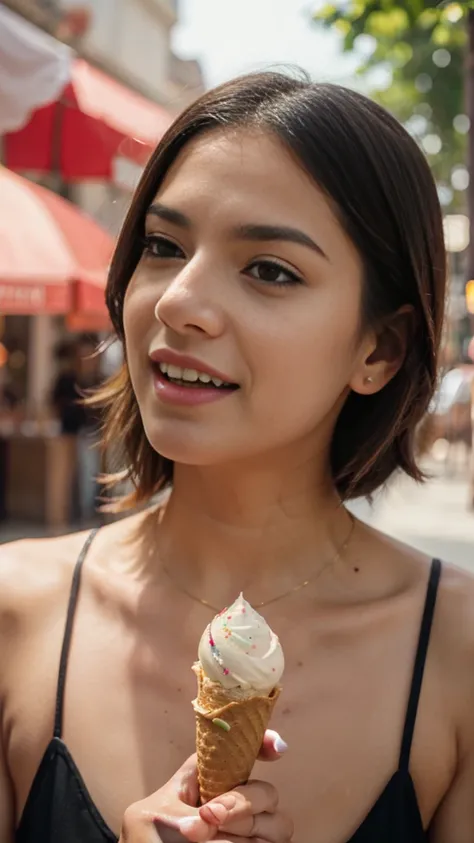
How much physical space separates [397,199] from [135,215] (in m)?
0.45

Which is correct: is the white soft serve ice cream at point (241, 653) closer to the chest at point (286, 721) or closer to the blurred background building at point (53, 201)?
the chest at point (286, 721)

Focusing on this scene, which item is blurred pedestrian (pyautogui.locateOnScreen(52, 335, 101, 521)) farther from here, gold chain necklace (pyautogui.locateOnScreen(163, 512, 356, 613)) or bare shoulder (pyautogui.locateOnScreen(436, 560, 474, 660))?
bare shoulder (pyautogui.locateOnScreen(436, 560, 474, 660))

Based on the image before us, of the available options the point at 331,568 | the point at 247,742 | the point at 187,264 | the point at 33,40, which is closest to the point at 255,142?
the point at 187,264

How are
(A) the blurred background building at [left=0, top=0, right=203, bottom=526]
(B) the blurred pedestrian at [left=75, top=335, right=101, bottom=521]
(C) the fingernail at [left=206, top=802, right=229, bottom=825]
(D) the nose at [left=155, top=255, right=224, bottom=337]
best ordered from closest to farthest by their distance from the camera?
(C) the fingernail at [left=206, top=802, right=229, bottom=825] < (D) the nose at [left=155, top=255, right=224, bottom=337] < (A) the blurred background building at [left=0, top=0, right=203, bottom=526] < (B) the blurred pedestrian at [left=75, top=335, right=101, bottom=521]

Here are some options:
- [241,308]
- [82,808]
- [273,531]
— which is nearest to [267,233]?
[241,308]

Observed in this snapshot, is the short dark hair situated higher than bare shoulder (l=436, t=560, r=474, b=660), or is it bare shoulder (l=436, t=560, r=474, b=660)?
the short dark hair

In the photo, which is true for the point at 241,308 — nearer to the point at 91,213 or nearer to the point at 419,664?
the point at 419,664

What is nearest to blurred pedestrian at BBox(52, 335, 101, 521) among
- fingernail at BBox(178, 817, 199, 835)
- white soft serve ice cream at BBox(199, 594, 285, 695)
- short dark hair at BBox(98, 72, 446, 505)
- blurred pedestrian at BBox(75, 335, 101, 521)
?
blurred pedestrian at BBox(75, 335, 101, 521)

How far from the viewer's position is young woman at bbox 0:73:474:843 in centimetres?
153

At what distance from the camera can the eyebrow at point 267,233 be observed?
5.00ft

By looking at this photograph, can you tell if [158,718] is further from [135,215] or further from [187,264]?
[135,215]

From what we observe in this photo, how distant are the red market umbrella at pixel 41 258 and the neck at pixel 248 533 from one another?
158 inches

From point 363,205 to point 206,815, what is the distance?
0.94 m

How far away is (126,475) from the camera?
2.04 meters
